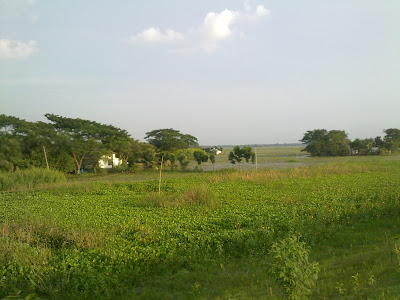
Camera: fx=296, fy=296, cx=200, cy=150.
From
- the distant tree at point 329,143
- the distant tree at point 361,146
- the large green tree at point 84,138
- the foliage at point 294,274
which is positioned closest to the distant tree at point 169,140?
Answer: the large green tree at point 84,138

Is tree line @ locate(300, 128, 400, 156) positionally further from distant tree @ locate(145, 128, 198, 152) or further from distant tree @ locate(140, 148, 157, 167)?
distant tree @ locate(140, 148, 157, 167)

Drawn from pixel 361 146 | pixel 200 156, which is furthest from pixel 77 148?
pixel 361 146

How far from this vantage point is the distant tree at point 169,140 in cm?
3588

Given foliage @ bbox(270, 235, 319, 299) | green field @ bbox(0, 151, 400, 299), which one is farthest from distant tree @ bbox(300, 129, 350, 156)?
foliage @ bbox(270, 235, 319, 299)

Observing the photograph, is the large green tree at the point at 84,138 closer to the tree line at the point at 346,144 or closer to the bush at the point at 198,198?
the bush at the point at 198,198

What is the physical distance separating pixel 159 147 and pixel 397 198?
30.1 metres

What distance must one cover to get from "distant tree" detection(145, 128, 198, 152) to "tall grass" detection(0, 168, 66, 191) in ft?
57.9

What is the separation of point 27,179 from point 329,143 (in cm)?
3608

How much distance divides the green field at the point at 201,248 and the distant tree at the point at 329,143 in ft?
106

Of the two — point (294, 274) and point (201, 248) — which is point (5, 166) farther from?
point (294, 274)

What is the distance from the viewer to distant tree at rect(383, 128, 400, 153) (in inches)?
1564

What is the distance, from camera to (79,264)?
5070 mm

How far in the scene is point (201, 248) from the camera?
5957 millimetres

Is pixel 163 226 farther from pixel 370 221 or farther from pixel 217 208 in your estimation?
pixel 370 221
